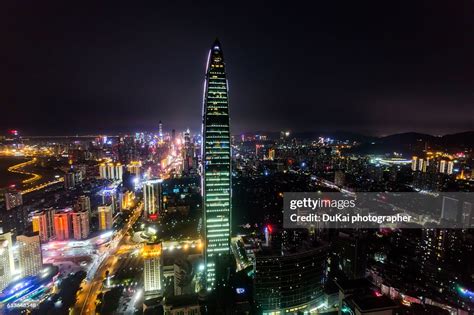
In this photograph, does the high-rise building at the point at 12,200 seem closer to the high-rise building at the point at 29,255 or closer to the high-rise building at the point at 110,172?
the high-rise building at the point at 29,255

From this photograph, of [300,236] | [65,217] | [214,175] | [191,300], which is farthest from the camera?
[65,217]

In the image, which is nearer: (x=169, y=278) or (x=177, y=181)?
(x=169, y=278)

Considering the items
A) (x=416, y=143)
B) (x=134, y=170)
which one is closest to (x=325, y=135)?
(x=416, y=143)

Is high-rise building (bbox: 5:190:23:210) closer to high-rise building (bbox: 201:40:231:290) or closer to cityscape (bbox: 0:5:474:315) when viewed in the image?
cityscape (bbox: 0:5:474:315)

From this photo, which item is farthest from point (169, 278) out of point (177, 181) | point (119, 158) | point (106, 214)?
point (119, 158)

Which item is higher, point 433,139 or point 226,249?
point 433,139

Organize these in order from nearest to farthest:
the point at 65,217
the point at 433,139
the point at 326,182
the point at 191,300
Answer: the point at 191,300 < the point at 65,217 < the point at 326,182 < the point at 433,139

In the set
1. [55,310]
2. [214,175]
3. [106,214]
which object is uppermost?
[214,175]

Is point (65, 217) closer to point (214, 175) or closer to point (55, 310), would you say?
point (55, 310)
